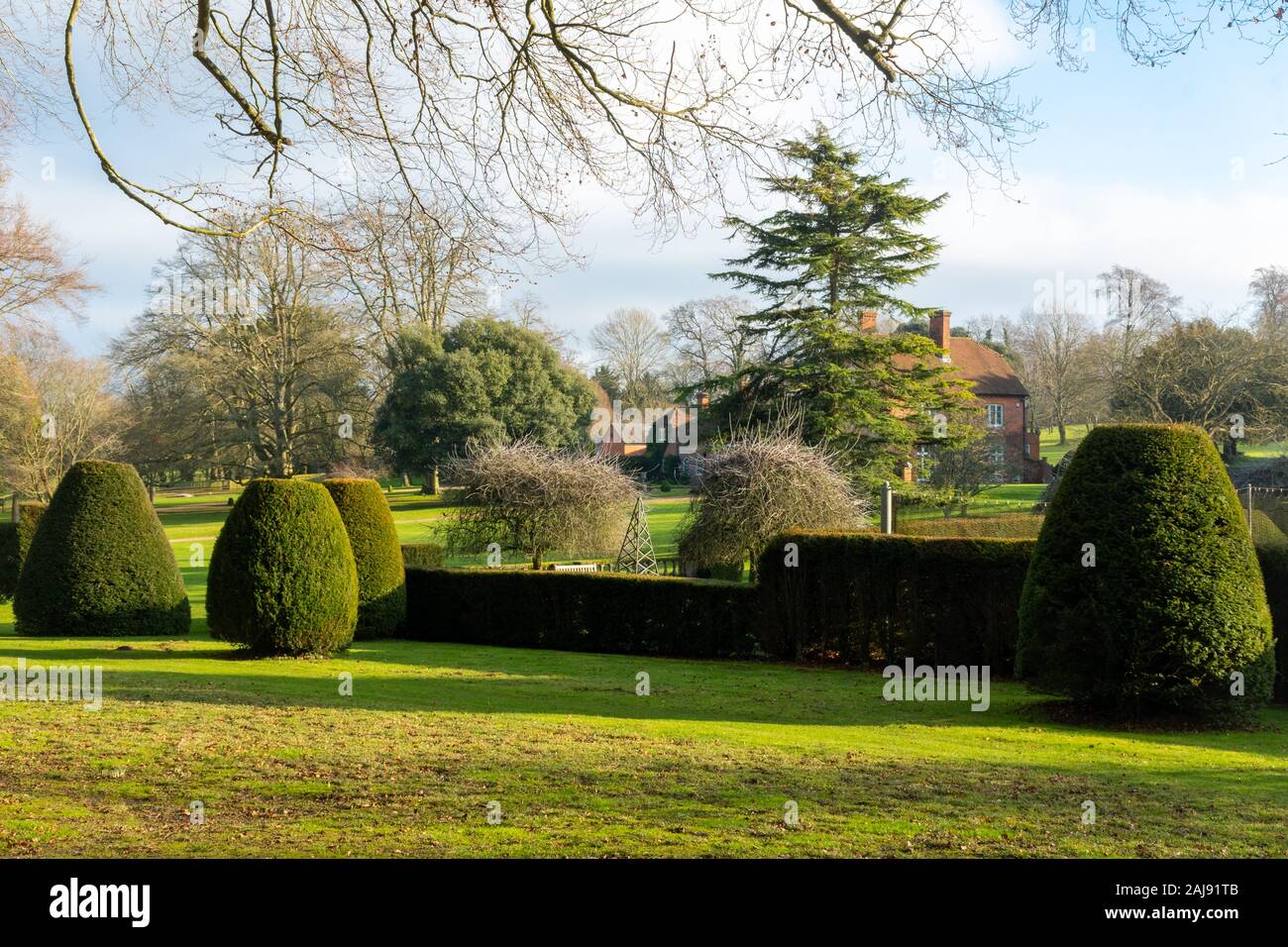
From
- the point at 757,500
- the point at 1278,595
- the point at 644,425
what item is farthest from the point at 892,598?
the point at 644,425

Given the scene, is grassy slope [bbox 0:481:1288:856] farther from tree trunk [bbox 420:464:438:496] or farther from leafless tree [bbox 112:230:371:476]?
tree trunk [bbox 420:464:438:496]

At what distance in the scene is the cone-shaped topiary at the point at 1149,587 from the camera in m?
10.9

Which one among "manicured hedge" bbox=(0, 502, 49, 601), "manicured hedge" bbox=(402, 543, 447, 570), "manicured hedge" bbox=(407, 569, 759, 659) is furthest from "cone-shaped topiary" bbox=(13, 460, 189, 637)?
"manicured hedge" bbox=(402, 543, 447, 570)

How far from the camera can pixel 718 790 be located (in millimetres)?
7172

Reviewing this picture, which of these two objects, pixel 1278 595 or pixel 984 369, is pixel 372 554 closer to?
pixel 1278 595

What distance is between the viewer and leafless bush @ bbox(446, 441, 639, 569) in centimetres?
2616

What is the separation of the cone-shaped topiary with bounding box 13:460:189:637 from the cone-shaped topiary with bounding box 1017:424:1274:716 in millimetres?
13945

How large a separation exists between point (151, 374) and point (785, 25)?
45.3 meters

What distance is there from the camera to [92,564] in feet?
58.1

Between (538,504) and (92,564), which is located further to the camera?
(538,504)

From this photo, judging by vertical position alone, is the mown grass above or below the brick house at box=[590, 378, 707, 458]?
below

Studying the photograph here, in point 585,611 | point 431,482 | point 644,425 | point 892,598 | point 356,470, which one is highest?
point 644,425

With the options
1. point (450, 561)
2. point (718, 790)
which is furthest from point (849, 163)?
point (718, 790)

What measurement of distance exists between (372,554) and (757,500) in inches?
356
